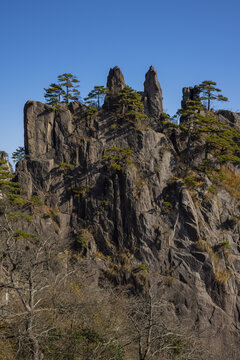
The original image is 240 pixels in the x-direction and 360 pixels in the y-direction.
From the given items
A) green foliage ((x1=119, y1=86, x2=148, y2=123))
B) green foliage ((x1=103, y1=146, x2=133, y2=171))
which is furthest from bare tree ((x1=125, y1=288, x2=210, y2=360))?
green foliage ((x1=119, y1=86, x2=148, y2=123))

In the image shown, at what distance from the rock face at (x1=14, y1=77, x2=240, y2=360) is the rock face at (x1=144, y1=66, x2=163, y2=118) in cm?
414

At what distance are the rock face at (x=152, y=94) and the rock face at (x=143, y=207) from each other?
4.14 meters

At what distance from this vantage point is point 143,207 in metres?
41.5

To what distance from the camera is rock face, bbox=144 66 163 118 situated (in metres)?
49.1

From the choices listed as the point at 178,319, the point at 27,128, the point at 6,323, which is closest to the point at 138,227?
the point at 178,319

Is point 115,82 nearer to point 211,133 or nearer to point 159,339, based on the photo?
point 211,133

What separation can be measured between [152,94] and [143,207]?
1780cm

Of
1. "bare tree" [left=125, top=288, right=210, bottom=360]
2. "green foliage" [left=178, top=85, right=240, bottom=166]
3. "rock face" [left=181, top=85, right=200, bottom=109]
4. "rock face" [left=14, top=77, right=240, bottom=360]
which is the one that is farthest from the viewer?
"rock face" [left=181, top=85, right=200, bottom=109]

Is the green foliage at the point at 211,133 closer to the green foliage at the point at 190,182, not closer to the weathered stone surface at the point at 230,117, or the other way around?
the weathered stone surface at the point at 230,117

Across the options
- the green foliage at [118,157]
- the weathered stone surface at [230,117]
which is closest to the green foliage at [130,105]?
the green foliage at [118,157]

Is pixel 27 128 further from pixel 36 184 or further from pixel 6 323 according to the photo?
pixel 6 323

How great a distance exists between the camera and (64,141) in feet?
148

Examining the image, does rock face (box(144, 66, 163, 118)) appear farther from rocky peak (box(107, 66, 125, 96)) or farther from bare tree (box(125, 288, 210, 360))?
bare tree (box(125, 288, 210, 360))

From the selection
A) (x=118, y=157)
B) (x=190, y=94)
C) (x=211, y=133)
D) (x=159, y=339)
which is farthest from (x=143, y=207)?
(x=190, y=94)
